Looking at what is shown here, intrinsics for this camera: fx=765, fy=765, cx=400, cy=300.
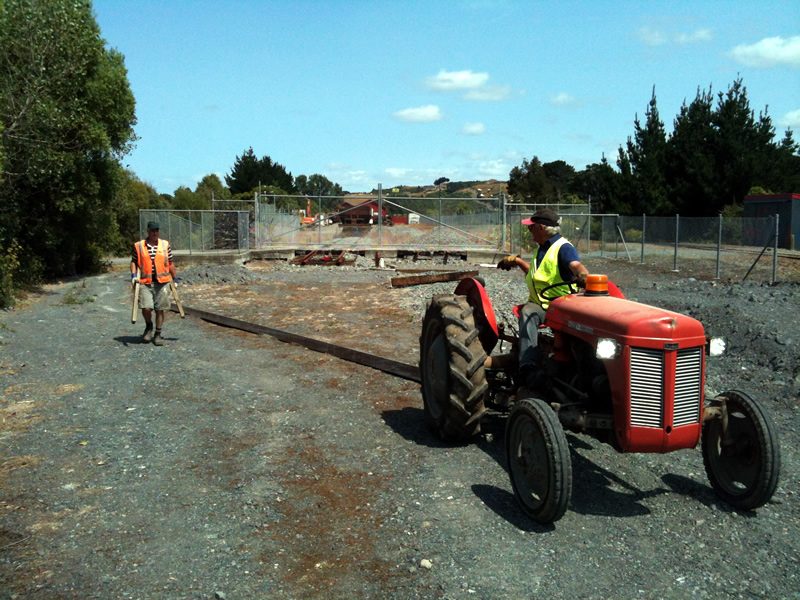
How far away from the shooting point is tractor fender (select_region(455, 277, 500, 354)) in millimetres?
6699

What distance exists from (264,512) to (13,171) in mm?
15689

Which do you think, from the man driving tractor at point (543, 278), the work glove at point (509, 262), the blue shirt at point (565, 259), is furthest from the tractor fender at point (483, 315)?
the blue shirt at point (565, 259)

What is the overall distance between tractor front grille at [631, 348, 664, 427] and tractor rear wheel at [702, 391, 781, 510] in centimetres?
73

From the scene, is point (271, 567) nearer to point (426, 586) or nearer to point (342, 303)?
point (426, 586)

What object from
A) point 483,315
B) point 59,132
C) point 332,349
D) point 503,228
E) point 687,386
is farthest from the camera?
point 503,228

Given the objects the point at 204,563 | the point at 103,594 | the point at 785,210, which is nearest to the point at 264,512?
the point at 204,563

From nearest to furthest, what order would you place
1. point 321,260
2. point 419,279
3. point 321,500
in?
point 321,500 → point 419,279 → point 321,260

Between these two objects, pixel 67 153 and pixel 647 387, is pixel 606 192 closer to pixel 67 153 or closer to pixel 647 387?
pixel 67 153

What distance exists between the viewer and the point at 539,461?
4.91 m

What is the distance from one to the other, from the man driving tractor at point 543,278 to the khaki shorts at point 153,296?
722 centimetres

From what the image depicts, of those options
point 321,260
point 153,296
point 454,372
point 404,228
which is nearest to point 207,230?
point 321,260

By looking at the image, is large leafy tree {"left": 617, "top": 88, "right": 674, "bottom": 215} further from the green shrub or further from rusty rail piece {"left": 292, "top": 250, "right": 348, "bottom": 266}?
the green shrub

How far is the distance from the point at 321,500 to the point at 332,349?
5.53 meters

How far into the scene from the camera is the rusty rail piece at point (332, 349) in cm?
943
